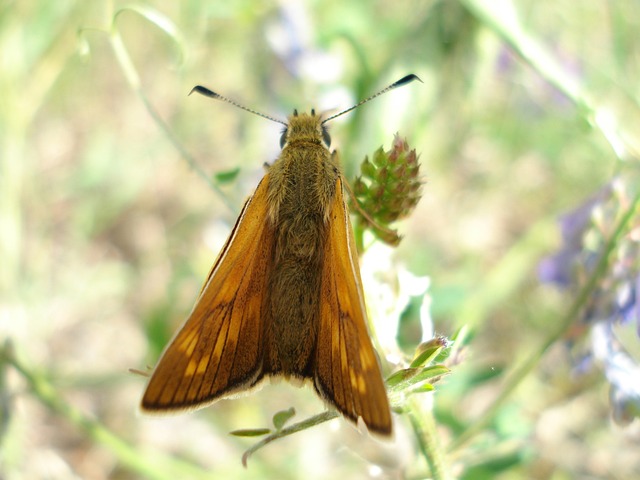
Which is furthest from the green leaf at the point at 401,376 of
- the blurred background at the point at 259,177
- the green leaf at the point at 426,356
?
the blurred background at the point at 259,177

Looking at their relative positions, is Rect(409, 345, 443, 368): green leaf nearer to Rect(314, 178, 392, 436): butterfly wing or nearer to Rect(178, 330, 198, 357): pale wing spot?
Rect(314, 178, 392, 436): butterfly wing

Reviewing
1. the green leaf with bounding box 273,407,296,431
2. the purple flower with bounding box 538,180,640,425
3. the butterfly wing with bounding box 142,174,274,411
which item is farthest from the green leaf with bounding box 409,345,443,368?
the purple flower with bounding box 538,180,640,425

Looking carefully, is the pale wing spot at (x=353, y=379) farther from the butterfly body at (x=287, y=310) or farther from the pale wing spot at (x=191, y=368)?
the pale wing spot at (x=191, y=368)

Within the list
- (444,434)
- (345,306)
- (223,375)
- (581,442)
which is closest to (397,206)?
(345,306)

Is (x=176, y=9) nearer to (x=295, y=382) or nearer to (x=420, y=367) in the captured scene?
(x=295, y=382)

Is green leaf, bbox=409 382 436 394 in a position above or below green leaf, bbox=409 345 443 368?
below

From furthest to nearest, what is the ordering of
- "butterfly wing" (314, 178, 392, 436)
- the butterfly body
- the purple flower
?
1. the purple flower
2. the butterfly body
3. "butterfly wing" (314, 178, 392, 436)
